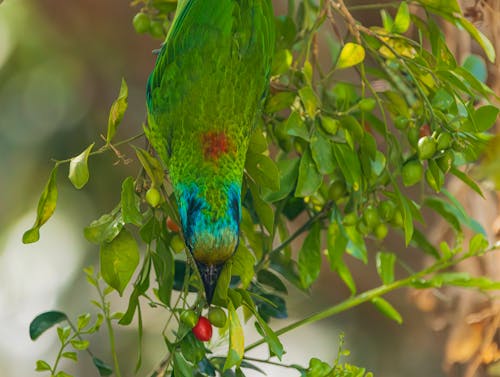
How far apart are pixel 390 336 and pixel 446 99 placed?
2.33 metres

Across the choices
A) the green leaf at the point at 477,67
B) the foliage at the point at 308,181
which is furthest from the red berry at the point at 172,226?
Result: the green leaf at the point at 477,67

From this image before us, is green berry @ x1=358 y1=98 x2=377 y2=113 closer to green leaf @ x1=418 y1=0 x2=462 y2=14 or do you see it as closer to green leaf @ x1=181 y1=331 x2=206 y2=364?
green leaf @ x1=418 y1=0 x2=462 y2=14

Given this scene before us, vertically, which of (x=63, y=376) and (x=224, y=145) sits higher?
(x=224, y=145)

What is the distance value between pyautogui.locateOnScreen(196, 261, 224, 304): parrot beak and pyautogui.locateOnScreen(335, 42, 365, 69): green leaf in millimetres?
476

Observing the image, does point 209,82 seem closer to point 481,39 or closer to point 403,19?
point 403,19

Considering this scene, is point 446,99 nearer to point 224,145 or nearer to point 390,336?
point 224,145

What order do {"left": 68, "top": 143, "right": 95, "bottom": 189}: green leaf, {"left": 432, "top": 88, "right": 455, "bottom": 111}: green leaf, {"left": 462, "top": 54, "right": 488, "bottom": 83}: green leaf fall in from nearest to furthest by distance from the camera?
{"left": 68, "top": 143, "right": 95, "bottom": 189}: green leaf, {"left": 432, "top": 88, "right": 455, "bottom": 111}: green leaf, {"left": 462, "top": 54, "right": 488, "bottom": 83}: green leaf

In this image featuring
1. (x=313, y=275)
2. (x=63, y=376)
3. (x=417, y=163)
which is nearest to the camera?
(x=63, y=376)

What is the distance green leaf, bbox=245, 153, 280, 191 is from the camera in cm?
157

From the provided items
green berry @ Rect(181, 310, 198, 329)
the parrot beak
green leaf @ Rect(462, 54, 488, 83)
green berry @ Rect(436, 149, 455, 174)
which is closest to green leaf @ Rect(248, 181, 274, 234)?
the parrot beak

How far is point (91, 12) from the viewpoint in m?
3.99

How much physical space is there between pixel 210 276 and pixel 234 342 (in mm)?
125

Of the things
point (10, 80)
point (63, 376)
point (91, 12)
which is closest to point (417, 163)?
point (63, 376)

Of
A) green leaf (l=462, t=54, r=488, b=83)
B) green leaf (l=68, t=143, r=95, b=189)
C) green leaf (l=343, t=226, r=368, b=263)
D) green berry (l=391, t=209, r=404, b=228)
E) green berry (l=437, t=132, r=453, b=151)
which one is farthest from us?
green leaf (l=462, t=54, r=488, b=83)
